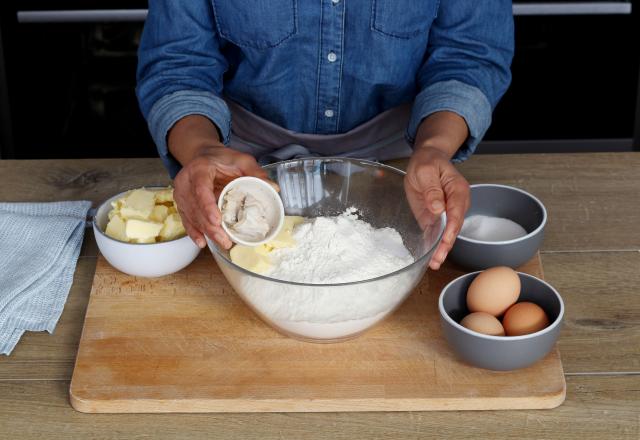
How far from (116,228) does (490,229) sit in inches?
22.2

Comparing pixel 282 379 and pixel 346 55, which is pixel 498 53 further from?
pixel 282 379

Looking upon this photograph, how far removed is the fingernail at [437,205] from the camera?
1.09m

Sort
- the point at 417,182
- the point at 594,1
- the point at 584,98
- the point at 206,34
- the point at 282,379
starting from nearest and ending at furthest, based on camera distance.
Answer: the point at 282,379 < the point at 417,182 < the point at 206,34 < the point at 594,1 < the point at 584,98

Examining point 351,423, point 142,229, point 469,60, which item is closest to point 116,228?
point 142,229

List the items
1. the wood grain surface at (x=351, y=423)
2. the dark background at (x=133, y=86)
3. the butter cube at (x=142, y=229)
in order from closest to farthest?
1. the wood grain surface at (x=351, y=423)
2. the butter cube at (x=142, y=229)
3. the dark background at (x=133, y=86)

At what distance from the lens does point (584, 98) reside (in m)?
2.42

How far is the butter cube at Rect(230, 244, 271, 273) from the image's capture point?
107cm

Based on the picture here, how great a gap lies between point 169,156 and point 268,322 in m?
0.39

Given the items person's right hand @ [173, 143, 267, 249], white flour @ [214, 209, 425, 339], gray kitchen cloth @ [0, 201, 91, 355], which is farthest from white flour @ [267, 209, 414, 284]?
gray kitchen cloth @ [0, 201, 91, 355]

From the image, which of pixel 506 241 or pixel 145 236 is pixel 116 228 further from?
pixel 506 241

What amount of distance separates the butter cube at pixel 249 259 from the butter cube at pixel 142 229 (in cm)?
17

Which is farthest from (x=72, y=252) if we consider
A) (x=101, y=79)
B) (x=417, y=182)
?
(x=101, y=79)

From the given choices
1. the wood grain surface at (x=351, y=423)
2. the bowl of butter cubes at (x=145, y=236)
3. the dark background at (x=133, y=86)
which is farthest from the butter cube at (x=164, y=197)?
the dark background at (x=133, y=86)

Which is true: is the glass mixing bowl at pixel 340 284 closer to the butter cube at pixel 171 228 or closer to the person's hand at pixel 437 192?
the person's hand at pixel 437 192
